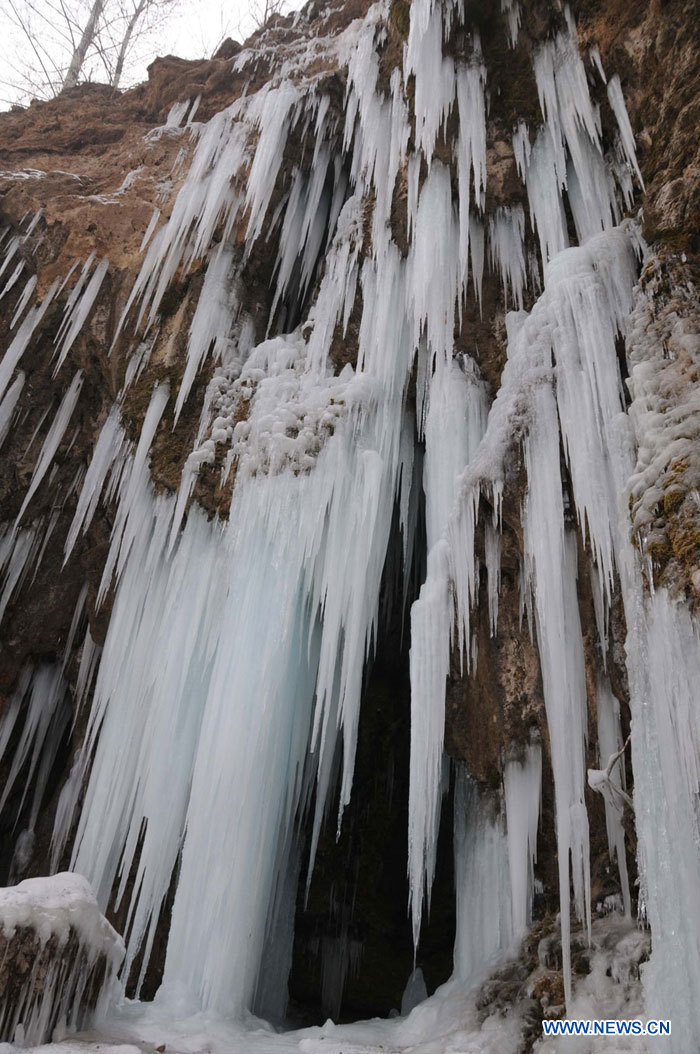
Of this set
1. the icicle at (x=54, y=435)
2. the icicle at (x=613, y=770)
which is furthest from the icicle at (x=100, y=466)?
the icicle at (x=613, y=770)

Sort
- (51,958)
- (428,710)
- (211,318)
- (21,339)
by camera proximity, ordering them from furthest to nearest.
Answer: (21,339), (211,318), (428,710), (51,958)

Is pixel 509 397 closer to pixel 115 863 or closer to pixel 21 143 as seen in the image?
pixel 115 863

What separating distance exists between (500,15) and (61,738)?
9689mm

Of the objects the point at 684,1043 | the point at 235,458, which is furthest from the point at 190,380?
the point at 684,1043

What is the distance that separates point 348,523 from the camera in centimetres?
619

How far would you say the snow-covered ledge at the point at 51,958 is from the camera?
340 cm

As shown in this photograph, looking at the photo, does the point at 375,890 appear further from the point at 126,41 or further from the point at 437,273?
the point at 126,41

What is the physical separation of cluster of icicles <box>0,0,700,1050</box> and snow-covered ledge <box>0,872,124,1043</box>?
4.12 ft

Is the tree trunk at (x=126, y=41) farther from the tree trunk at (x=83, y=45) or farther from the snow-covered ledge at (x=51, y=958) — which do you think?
the snow-covered ledge at (x=51, y=958)

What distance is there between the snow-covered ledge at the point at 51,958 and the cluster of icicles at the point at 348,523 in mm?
1257

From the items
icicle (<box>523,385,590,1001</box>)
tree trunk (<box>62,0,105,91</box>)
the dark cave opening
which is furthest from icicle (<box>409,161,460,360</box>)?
tree trunk (<box>62,0,105,91</box>)

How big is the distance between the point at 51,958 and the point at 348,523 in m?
3.67

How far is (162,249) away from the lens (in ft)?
29.0

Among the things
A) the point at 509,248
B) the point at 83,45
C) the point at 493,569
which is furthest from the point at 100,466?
the point at 83,45
